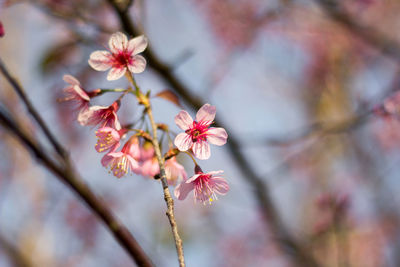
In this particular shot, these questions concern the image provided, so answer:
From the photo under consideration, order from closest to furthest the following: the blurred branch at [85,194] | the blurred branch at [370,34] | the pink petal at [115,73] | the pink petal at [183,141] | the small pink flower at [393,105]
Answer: the pink petal at [183,141]
the pink petal at [115,73]
the blurred branch at [85,194]
the small pink flower at [393,105]
the blurred branch at [370,34]

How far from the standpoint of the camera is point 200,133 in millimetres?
1010

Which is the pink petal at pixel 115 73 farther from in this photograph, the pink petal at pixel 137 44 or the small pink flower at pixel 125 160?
the small pink flower at pixel 125 160

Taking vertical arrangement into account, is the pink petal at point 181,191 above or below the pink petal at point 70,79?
below

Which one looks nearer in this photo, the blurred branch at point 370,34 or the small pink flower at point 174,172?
the small pink flower at point 174,172

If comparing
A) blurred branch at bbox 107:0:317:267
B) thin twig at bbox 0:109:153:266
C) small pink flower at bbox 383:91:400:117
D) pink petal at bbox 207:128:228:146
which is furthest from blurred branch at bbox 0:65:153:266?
small pink flower at bbox 383:91:400:117

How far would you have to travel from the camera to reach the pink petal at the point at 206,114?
3.18 feet

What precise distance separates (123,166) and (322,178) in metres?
3.98

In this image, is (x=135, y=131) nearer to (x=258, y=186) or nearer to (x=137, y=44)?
(x=137, y=44)

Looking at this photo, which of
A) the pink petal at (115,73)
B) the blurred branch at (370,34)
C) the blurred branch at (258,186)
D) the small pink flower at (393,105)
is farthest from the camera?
the blurred branch at (370,34)

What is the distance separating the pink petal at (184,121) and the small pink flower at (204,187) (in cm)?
14

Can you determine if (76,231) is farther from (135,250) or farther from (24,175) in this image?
(135,250)

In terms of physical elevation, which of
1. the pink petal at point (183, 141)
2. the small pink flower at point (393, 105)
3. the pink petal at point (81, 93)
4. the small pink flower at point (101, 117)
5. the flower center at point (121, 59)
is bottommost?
the pink petal at point (183, 141)

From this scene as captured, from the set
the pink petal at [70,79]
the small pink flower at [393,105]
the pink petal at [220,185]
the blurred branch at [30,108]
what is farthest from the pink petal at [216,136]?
the small pink flower at [393,105]

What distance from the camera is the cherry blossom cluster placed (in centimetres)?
98
